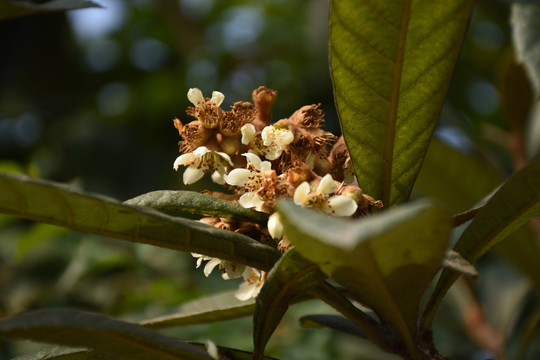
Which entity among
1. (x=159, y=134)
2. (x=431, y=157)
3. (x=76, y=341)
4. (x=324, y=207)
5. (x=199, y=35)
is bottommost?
(x=159, y=134)

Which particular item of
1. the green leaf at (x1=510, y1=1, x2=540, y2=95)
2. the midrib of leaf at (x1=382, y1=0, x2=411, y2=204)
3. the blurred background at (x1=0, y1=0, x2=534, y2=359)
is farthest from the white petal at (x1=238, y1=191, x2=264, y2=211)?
the blurred background at (x1=0, y1=0, x2=534, y2=359)

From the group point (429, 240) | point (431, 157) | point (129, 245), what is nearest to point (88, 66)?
point (129, 245)

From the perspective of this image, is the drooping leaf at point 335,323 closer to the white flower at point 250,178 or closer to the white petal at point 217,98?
the white flower at point 250,178

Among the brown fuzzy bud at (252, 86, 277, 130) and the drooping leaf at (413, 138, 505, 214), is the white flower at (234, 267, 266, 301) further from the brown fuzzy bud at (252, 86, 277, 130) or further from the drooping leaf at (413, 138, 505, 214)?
the drooping leaf at (413, 138, 505, 214)

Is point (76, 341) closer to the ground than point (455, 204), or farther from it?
→ farther from it

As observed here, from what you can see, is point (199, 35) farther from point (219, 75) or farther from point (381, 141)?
point (381, 141)

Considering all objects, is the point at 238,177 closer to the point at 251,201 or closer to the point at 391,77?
the point at 251,201

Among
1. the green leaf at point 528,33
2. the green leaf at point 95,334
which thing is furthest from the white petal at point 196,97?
the green leaf at point 528,33
